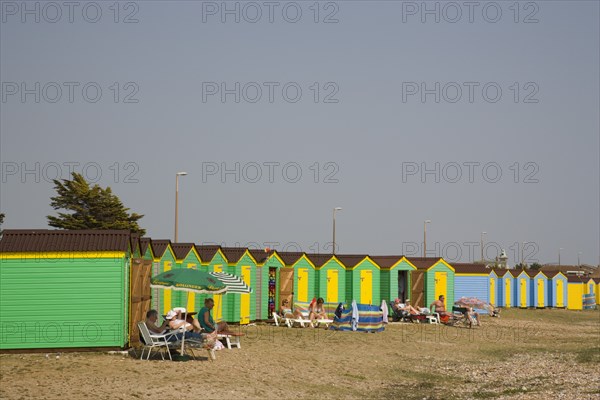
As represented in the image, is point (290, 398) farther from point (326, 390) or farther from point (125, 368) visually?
point (125, 368)

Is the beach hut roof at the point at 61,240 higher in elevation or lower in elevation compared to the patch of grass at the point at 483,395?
higher

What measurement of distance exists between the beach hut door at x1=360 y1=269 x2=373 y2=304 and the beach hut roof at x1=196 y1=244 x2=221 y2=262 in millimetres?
9089

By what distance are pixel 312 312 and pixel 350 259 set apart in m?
6.86

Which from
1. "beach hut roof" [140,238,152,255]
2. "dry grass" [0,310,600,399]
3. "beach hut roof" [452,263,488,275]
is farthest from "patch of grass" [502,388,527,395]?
"beach hut roof" [452,263,488,275]

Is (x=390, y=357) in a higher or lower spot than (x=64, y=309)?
lower

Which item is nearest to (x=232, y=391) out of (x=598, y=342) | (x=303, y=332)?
(x=303, y=332)

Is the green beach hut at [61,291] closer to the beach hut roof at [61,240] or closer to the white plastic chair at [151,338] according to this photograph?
the beach hut roof at [61,240]

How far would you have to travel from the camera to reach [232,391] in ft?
49.0

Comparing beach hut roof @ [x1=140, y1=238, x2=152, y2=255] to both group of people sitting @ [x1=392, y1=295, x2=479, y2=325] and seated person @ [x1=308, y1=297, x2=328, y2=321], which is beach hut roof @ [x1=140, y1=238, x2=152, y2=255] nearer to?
seated person @ [x1=308, y1=297, x2=328, y2=321]

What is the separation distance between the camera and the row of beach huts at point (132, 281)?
61.9 feet

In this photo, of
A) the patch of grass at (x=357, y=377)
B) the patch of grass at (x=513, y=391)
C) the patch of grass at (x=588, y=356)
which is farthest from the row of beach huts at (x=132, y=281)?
the patch of grass at (x=588, y=356)

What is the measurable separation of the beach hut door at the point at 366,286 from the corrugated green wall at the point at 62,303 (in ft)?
58.1

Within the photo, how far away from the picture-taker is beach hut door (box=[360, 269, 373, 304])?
35.6m

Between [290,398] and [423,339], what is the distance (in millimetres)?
13187
